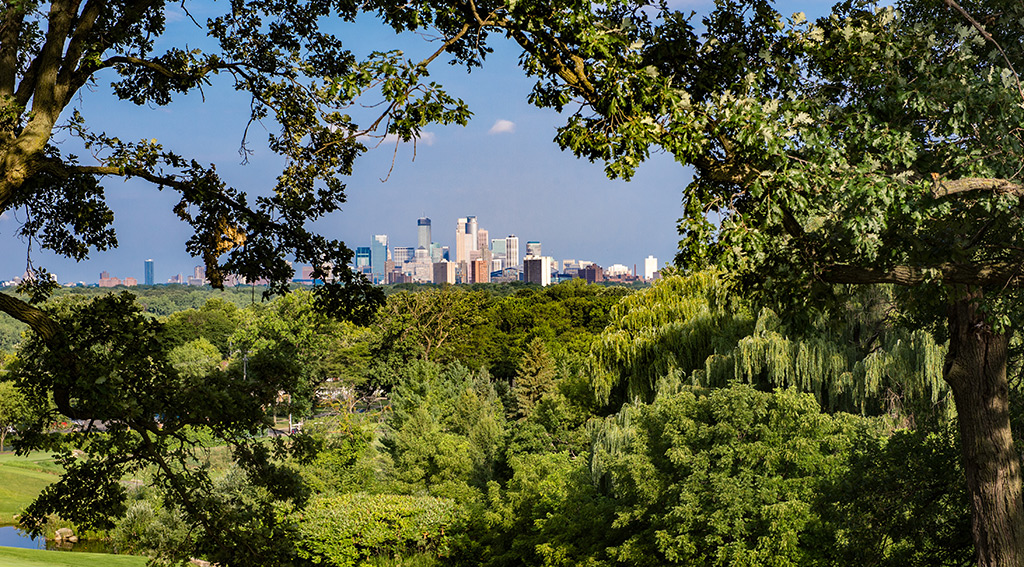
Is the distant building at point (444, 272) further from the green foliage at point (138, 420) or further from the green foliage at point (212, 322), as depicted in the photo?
the green foliage at point (138, 420)

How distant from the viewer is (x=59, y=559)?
58.7ft

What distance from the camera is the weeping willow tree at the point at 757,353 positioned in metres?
14.5

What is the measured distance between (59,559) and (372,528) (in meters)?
7.29

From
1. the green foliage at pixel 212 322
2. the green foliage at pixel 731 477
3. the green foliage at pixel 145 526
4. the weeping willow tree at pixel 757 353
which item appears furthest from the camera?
the green foliage at pixel 212 322

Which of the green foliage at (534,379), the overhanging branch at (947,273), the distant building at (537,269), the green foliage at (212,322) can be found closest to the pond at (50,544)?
the green foliage at (534,379)

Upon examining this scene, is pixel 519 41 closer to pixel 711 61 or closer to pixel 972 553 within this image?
pixel 711 61

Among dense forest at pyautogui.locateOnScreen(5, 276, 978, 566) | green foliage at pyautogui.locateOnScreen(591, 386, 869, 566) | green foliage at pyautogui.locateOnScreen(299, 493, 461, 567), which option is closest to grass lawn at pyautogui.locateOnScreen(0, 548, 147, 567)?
dense forest at pyautogui.locateOnScreen(5, 276, 978, 566)

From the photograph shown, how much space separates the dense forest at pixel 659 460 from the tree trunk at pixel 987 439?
1106mm

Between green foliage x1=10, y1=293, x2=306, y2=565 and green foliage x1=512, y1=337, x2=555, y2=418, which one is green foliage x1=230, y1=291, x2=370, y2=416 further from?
green foliage x1=10, y1=293, x2=306, y2=565

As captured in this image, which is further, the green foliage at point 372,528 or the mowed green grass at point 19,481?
the mowed green grass at point 19,481

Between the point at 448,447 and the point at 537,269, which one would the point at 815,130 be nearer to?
the point at 448,447

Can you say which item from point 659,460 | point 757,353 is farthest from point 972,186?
point 757,353

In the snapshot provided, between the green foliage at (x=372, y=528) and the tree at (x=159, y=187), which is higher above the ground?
the tree at (x=159, y=187)

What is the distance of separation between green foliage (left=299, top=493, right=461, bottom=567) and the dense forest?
0.16 feet
